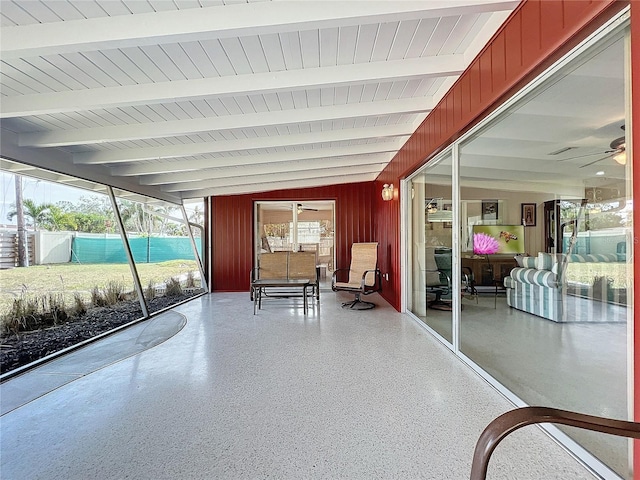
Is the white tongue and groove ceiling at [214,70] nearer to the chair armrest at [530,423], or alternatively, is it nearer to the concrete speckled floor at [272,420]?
the chair armrest at [530,423]

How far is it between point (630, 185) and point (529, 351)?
4.91ft

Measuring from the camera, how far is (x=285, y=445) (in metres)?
1.84

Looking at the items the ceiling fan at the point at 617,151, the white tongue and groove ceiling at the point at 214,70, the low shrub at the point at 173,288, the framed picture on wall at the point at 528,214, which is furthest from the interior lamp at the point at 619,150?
the low shrub at the point at 173,288

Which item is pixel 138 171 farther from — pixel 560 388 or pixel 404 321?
pixel 560 388

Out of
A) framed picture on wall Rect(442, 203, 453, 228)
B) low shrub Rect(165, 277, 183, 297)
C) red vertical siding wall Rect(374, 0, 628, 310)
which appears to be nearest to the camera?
red vertical siding wall Rect(374, 0, 628, 310)

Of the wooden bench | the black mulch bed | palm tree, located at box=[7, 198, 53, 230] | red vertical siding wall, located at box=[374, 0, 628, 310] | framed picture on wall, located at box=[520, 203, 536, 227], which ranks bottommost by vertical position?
the black mulch bed

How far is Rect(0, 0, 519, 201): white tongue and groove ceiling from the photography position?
6.26 feet

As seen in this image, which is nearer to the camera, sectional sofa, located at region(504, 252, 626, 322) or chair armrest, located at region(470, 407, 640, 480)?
chair armrest, located at region(470, 407, 640, 480)

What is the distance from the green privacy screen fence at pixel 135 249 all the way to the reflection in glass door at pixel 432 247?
4461mm

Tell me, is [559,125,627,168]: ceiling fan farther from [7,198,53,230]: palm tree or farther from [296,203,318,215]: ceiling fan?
[296,203,318,215]: ceiling fan

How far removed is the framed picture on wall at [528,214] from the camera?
2324 millimetres

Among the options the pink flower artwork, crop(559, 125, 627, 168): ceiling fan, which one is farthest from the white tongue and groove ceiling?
the pink flower artwork

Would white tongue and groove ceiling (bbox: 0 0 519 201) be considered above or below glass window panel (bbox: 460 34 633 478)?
above

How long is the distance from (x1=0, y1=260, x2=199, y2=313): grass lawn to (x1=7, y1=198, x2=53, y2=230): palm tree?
1.57ft
